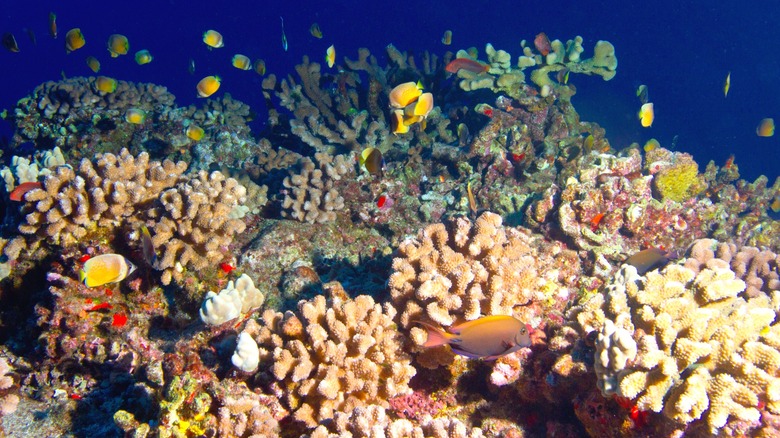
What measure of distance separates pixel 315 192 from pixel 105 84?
6.91 meters

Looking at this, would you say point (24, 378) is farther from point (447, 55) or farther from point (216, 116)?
point (447, 55)

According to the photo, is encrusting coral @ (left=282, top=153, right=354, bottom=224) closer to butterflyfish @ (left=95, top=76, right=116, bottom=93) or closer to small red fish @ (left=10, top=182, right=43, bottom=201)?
small red fish @ (left=10, top=182, right=43, bottom=201)

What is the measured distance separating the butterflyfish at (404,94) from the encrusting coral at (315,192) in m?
1.38

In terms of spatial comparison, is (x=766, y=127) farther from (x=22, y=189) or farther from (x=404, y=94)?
(x=22, y=189)

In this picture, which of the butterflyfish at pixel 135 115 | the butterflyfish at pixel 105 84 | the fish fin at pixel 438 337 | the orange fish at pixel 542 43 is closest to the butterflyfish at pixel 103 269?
the fish fin at pixel 438 337

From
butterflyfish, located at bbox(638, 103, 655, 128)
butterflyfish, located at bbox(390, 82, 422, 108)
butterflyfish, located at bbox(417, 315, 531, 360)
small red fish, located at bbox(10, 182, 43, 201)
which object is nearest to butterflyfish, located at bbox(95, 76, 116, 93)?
small red fish, located at bbox(10, 182, 43, 201)

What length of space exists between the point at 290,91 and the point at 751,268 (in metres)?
10.3

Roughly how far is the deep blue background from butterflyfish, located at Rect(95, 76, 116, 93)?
1582 centimetres

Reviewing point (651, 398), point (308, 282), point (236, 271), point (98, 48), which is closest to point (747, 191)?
point (651, 398)

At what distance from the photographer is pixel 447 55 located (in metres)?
11.1

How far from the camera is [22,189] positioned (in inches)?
155

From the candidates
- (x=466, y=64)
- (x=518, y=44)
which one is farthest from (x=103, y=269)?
(x=518, y=44)

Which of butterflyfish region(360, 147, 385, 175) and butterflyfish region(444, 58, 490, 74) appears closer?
butterflyfish region(360, 147, 385, 175)

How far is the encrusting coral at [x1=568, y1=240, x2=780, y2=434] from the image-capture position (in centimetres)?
223
